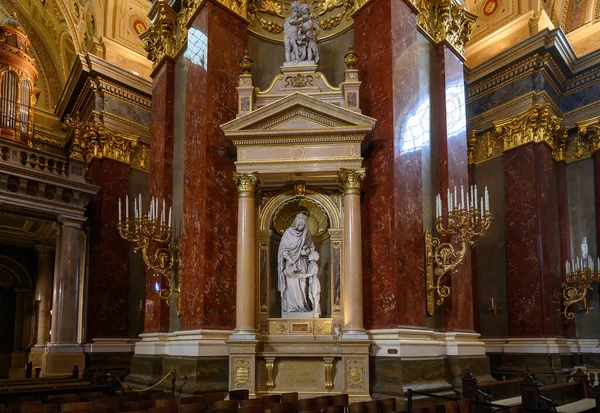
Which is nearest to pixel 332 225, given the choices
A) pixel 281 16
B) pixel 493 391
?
pixel 493 391

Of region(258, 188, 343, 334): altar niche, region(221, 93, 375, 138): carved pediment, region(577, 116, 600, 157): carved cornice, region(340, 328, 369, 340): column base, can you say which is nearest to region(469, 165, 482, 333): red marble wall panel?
region(577, 116, 600, 157): carved cornice

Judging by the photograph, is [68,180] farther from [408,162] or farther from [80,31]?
[408,162]

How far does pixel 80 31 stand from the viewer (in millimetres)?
19172

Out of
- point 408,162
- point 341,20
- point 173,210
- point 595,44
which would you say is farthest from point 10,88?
point 595,44

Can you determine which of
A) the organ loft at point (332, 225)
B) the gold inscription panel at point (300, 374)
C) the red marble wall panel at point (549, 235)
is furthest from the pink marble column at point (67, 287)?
the red marble wall panel at point (549, 235)

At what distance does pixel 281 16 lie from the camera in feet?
39.2

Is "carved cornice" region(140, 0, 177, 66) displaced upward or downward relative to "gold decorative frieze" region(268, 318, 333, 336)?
upward

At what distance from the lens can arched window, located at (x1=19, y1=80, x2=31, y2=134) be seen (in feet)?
61.2

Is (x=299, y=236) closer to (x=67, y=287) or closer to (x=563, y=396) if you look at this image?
(x=563, y=396)

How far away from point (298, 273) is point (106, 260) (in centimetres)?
736

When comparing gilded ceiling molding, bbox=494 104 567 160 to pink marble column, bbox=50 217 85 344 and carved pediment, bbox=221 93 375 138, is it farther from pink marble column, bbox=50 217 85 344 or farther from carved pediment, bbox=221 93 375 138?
pink marble column, bbox=50 217 85 344

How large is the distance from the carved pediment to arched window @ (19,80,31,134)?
1146 centimetres

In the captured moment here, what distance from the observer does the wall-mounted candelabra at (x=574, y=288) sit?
13.9 m

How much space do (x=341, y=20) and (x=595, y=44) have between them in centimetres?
846
